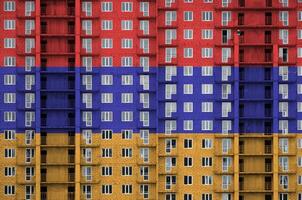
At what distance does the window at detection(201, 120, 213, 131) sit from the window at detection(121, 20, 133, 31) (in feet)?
58.8

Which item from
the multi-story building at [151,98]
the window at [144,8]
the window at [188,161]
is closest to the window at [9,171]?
the multi-story building at [151,98]

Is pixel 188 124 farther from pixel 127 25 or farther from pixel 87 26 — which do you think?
pixel 87 26

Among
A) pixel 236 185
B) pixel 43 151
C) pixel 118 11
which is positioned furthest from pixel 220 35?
pixel 43 151

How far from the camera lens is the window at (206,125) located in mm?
99500

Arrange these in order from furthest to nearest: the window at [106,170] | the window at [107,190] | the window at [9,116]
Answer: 1. the window at [9,116]
2. the window at [106,170]
3. the window at [107,190]

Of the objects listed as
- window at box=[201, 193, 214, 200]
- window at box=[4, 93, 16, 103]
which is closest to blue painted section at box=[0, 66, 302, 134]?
window at box=[4, 93, 16, 103]

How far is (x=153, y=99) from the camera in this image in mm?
99750

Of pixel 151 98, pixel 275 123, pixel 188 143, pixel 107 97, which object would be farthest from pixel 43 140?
pixel 275 123

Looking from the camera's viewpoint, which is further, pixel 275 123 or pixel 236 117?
pixel 275 123

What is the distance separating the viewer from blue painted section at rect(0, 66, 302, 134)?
99.2 metres

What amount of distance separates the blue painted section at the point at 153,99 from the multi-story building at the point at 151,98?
0.49 feet

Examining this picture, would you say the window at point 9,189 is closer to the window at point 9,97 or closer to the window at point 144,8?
the window at point 9,97

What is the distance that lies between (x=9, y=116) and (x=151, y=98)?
70.4 ft

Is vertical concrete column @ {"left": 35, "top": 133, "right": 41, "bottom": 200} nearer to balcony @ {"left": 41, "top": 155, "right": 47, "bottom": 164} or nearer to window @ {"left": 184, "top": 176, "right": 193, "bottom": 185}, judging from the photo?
balcony @ {"left": 41, "top": 155, "right": 47, "bottom": 164}
